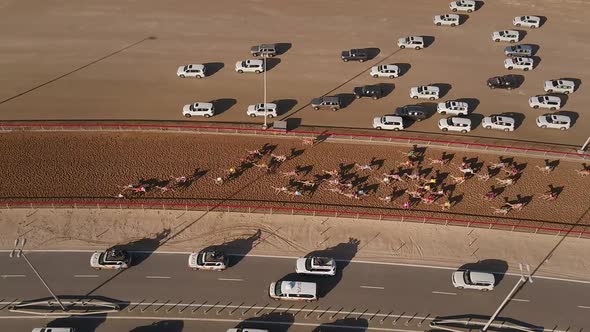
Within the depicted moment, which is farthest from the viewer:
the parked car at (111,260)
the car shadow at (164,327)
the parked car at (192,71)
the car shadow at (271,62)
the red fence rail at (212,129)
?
the car shadow at (271,62)

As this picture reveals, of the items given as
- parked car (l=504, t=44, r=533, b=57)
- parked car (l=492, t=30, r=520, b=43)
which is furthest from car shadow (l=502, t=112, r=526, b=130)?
parked car (l=492, t=30, r=520, b=43)

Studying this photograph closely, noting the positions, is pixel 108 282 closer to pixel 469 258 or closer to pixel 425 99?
pixel 469 258

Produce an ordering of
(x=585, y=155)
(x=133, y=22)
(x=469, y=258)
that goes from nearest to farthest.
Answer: (x=469, y=258) → (x=585, y=155) → (x=133, y=22)

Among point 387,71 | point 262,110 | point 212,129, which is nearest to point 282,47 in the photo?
point 387,71

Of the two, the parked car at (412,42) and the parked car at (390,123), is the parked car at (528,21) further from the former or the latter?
the parked car at (390,123)

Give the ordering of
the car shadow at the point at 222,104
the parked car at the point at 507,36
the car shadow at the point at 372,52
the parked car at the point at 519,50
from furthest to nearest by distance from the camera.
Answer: the parked car at the point at 507,36 → the car shadow at the point at 372,52 → the parked car at the point at 519,50 → the car shadow at the point at 222,104

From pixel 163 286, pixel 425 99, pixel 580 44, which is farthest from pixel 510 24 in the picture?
pixel 163 286

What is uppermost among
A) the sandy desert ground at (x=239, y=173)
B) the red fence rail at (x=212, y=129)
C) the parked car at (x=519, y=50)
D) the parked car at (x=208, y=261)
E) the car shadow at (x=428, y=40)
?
the car shadow at (x=428, y=40)

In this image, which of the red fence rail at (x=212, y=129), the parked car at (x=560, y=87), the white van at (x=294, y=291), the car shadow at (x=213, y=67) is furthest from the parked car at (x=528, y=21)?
the white van at (x=294, y=291)

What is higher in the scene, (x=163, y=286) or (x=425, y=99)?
(x=425, y=99)
